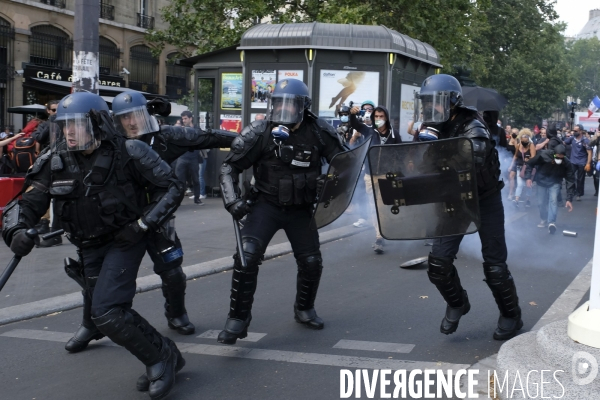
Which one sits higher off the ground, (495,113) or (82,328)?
(495,113)

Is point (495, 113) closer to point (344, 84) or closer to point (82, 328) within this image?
point (82, 328)

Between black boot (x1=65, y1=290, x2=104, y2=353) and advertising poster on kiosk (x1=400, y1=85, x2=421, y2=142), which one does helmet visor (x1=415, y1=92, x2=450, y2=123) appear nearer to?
black boot (x1=65, y1=290, x2=104, y2=353)

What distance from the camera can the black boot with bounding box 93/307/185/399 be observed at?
4.00 m

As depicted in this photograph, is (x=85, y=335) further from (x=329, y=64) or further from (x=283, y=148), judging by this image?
A: (x=329, y=64)

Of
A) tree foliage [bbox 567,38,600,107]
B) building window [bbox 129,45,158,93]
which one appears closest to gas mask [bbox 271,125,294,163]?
building window [bbox 129,45,158,93]

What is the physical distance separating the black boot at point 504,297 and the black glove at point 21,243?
2.91m

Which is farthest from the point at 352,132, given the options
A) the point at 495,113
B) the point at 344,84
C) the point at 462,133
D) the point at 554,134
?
the point at 554,134

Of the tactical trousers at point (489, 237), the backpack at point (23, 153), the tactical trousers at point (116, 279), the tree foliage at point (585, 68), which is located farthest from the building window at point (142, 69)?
the tree foliage at point (585, 68)

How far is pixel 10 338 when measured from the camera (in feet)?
18.2

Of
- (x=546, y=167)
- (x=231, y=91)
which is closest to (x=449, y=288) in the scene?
(x=546, y=167)

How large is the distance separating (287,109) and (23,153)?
6280 millimetres

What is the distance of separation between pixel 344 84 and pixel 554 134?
4.20 meters

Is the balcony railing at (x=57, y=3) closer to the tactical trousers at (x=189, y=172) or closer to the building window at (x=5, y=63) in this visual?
the building window at (x=5, y=63)

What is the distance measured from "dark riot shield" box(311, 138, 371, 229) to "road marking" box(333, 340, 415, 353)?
2.67ft
